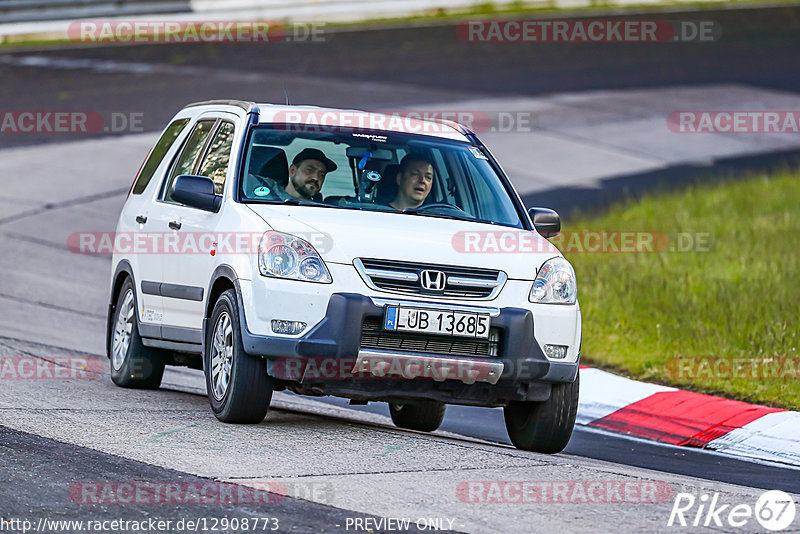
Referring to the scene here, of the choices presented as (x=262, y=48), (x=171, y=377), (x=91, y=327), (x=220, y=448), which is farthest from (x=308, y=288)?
(x=262, y=48)

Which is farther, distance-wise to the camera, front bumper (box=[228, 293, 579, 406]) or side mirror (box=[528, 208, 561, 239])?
side mirror (box=[528, 208, 561, 239])

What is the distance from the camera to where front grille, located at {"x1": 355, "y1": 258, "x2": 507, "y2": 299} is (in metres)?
7.70

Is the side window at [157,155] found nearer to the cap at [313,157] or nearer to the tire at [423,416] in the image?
the cap at [313,157]

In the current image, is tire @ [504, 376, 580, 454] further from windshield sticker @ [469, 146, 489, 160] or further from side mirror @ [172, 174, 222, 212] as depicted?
side mirror @ [172, 174, 222, 212]

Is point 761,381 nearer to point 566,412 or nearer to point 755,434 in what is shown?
point 755,434

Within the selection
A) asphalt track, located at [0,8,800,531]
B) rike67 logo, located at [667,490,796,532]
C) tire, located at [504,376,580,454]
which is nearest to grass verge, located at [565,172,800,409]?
asphalt track, located at [0,8,800,531]

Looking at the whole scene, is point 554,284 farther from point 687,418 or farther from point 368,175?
point 687,418

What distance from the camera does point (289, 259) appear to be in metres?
7.75

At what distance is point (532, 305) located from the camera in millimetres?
7930

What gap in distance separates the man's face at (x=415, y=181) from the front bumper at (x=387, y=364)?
1.19m

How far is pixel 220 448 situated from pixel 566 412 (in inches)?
81.7

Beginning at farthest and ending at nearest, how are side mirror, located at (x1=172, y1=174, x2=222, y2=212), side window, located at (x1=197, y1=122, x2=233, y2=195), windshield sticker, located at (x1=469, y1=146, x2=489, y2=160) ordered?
windshield sticker, located at (x1=469, y1=146, x2=489, y2=160), side window, located at (x1=197, y1=122, x2=233, y2=195), side mirror, located at (x1=172, y1=174, x2=222, y2=212)

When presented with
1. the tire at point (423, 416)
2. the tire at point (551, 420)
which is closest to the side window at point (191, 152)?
the tire at point (423, 416)

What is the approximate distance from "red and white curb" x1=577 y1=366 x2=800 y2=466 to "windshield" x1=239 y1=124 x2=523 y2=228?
199 centimetres
